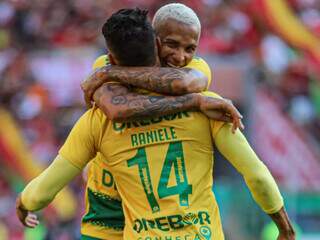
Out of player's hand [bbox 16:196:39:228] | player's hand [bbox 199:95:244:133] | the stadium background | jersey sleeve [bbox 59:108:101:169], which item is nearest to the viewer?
player's hand [bbox 199:95:244:133]

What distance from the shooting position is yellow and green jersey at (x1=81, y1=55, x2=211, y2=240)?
5426 mm

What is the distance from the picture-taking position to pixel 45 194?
16.9 feet

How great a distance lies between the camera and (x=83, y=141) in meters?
5.00

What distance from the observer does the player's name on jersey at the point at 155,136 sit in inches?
193

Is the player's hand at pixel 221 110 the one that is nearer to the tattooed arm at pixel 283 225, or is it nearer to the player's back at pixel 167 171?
the player's back at pixel 167 171

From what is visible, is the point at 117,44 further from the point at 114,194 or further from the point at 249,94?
the point at 249,94

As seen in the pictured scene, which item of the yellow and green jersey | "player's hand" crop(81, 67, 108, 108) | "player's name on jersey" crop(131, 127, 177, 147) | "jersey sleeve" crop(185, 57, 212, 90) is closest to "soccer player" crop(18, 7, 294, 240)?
"player's name on jersey" crop(131, 127, 177, 147)

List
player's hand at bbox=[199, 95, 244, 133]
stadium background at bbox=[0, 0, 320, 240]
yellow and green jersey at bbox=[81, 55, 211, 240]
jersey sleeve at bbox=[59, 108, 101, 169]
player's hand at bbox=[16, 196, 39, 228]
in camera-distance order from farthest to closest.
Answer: stadium background at bbox=[0, 0, 320, 240]
yellow and green jersey at bbox=[81, 55, 211, 240]
player's hand at bbox=[16, 196, 39, 228]
jersey sleeve at bbox=[59, 108, 101, 169]
player's hand at bbox=[199, 95, 244, 133]

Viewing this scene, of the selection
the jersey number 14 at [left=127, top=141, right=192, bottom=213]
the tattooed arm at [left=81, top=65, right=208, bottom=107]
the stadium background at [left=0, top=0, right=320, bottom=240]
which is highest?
the tattooed arm at [left=81, top=65, right=208, bottom=107]

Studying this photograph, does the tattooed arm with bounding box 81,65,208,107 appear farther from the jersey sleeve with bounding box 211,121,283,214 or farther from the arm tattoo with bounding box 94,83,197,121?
the jersey sleeve with bounding box 211,121,283,214

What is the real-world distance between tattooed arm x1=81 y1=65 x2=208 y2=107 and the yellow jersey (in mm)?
125

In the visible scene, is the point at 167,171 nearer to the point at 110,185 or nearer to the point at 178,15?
the point at 110,185

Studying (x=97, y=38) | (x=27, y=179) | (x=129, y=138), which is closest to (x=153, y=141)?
(x=129, y=138)

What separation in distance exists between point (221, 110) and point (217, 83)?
938 cm
